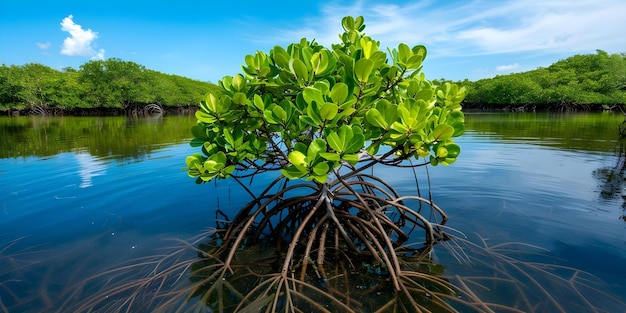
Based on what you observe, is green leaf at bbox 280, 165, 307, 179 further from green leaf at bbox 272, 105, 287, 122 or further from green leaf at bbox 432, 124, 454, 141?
green leaf at bbox 432, 124, 454, 141

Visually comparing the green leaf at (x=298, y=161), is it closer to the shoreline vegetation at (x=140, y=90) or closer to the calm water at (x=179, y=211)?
the calm water at (x=179, y=211)

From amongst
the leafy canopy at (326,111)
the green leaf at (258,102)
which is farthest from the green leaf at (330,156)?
the green leaf at (258,102)

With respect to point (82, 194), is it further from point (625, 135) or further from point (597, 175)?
point (625, 135)

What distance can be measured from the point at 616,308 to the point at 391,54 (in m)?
3.38

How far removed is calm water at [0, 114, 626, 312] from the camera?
12.6 feet

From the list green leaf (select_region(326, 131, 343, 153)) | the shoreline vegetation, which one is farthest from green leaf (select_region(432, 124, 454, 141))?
the shoreline vegetation

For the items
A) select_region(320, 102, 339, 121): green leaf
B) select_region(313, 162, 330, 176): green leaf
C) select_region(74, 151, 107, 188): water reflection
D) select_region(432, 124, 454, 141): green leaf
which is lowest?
select_region(74, 151, 107, 188): water reflection

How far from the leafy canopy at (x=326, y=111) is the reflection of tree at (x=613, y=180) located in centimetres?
513

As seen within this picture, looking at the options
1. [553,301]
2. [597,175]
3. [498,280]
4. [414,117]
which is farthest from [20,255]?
[597,175]

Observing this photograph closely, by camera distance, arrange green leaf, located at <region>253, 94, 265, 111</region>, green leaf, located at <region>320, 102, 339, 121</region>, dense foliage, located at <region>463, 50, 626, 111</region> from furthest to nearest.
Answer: dense foliage, located at <region>463, 50, 626, 111</region> → green leaf, located at <region>253, 94, 265, 111</region> → green leaf, located at <region>320, 102, 339, 121</region>

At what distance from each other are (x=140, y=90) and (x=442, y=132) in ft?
230

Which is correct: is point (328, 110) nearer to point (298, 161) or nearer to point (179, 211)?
point (298, 161)

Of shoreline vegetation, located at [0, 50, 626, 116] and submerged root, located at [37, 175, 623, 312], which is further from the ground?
shoreline vegetation, located at [0, 50, 626, 116]

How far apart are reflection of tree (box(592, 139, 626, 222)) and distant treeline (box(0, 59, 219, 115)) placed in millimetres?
50360
